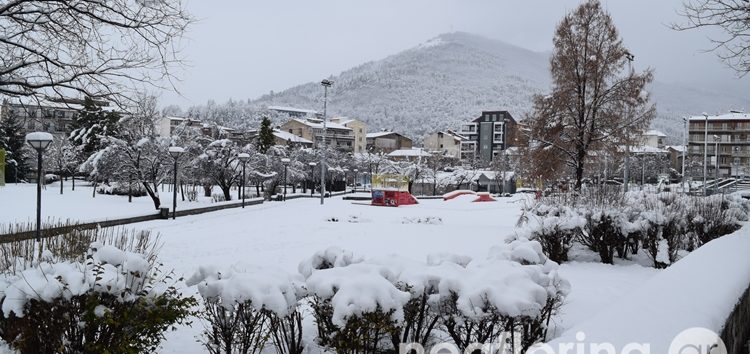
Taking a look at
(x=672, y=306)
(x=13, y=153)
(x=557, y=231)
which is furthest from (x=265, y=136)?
(x=672, y=306)

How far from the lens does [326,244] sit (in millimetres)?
13633

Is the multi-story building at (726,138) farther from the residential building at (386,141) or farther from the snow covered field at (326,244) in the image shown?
the snow covered field at (326,244)

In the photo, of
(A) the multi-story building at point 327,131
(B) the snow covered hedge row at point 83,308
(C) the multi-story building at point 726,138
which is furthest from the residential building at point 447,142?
(B) the snow covered hedge row at point 83,308

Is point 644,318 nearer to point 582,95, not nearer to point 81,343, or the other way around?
point 81,343

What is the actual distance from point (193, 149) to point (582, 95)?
24.3 metres

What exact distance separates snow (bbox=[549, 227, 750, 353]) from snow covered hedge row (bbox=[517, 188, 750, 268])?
4.58 meters

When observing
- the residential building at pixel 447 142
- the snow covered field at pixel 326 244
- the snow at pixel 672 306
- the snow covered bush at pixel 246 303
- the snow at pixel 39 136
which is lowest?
the snow covered field at pixel 326 244

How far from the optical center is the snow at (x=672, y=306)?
2908mm

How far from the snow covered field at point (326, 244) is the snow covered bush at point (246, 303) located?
446mm

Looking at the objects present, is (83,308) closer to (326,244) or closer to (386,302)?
(386,302)

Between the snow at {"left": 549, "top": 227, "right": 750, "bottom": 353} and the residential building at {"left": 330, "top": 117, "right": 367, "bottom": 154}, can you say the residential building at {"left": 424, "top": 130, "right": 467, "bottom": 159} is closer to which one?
the residential building at {"left": 330, "top": 117, "right": 367, "bottom": 154}

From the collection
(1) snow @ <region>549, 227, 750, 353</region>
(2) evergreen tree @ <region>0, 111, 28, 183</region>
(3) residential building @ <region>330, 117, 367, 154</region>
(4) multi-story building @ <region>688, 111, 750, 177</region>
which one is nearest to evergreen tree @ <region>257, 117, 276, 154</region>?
(2) evergreen tree @ <region>0, 111, 28, 183</region>

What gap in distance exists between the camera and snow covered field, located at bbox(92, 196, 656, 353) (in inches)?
301

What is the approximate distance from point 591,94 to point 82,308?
64.3 ft
